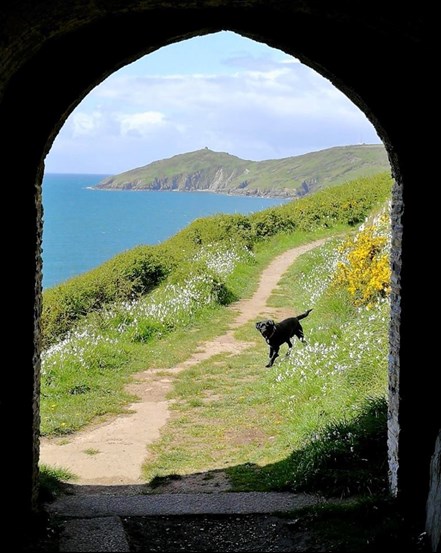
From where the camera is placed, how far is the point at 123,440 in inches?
360

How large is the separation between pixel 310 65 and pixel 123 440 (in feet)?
18.4

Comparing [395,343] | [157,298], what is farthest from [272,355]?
[157,298]

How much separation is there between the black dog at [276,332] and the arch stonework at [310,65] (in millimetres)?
5336

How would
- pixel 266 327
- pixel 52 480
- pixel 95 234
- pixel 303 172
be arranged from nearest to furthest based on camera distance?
pixel 52 480
pixel 266 327
pixel 95 234
pixel 303 172

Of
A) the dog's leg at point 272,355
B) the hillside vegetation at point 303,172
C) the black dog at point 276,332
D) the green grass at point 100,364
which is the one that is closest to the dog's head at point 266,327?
the black dog at point 276,332

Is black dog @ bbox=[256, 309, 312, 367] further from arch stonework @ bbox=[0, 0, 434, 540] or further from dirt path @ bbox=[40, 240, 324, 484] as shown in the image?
→ arch stonework @ bbox=[0, 0, 434, 540]

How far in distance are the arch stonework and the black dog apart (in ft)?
17.5

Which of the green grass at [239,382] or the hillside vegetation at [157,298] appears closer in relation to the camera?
the green grass at [239,382]

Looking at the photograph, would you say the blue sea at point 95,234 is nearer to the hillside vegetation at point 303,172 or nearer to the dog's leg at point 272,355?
the dog's leg at point 272,355

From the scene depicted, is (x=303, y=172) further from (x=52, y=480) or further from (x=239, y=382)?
(x=52, y=480)

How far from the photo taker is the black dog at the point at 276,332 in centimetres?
1147

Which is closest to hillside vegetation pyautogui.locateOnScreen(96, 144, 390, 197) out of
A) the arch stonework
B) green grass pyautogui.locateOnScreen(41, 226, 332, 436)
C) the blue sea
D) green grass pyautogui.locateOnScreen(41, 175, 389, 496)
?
the blue sea

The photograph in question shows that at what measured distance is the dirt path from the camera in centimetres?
813

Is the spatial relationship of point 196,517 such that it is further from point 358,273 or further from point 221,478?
point 358,273
